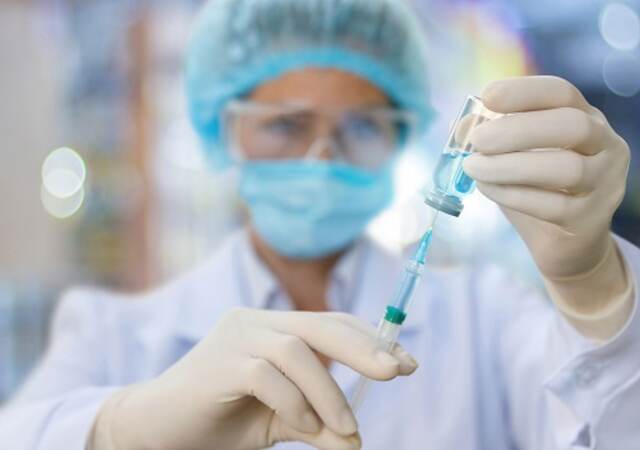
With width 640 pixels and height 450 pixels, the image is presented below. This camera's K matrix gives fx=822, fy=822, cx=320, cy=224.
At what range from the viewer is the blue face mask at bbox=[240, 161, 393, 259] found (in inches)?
58.4

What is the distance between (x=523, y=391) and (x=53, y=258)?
3.69 m

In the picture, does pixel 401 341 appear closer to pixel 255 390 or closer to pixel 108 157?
pixel 255 390

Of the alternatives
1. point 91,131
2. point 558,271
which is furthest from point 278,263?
point 91,131

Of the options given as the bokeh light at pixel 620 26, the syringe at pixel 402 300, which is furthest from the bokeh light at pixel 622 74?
the syringe at pixel 402 300

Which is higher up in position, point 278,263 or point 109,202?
point 278,263

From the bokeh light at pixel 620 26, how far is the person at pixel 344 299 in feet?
4.02

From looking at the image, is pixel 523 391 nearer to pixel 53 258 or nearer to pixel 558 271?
pixel 558 271

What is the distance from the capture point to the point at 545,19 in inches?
111

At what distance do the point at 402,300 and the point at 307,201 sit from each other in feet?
2.09

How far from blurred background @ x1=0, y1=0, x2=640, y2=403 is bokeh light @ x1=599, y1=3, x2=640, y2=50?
46cm

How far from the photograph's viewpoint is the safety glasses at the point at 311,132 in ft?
4.85

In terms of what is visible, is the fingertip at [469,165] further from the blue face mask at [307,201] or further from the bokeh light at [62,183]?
the bokeh light at [62,183]

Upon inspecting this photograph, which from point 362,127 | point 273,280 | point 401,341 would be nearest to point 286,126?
point 362,127

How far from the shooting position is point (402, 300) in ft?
2.91
